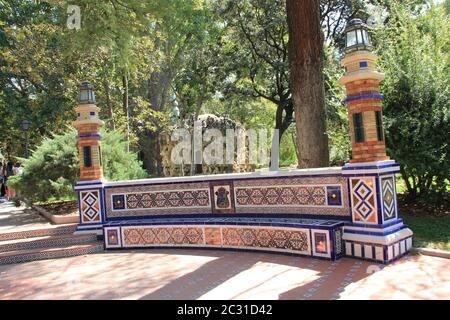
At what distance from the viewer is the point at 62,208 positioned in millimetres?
11680

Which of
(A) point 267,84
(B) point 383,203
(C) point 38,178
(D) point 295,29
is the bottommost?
(B) point 383,203

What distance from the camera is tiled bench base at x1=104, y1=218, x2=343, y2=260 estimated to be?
5340mm

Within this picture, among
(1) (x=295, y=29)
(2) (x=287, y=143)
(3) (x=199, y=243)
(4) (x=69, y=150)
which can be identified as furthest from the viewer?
(2) (x=287, y=143)

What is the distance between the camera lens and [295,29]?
23.6ft

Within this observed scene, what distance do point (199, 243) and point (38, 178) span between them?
6511 millimetres

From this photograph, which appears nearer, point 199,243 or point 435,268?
point 435,268

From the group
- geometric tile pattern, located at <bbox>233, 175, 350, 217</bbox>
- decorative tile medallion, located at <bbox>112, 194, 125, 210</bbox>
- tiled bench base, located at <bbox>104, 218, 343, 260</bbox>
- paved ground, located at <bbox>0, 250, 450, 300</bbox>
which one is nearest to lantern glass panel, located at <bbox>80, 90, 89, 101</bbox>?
decorative tile medallion, located at <bbox>112, 194, 125, 210</bbox>

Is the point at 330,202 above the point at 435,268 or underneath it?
above

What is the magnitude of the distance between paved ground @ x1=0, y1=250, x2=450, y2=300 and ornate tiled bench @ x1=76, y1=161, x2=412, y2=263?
24cm

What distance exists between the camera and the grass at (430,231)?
18.8 feet

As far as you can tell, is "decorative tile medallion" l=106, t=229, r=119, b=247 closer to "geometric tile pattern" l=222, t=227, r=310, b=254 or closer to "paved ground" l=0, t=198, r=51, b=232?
"geometric tile pattern" l=222, t=227, r=310, b=254

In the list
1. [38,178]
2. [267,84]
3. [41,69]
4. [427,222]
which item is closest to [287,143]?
[267,84]

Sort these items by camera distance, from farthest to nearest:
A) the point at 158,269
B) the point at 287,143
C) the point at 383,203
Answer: the point at 287,143
the point at 158,269
the point at 383,203

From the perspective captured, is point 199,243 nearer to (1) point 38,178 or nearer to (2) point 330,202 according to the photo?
(2) point 330,202
